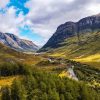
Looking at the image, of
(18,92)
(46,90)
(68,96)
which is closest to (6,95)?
(18,92)

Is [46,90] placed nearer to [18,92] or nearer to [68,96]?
[68,96]

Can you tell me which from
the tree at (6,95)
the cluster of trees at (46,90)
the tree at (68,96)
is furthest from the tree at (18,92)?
the tree at (68,96)

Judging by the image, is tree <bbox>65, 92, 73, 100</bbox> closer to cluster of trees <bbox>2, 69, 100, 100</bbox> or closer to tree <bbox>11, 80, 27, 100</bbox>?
cluster of trees <bbox>2, 69, 100, 100</bbox>

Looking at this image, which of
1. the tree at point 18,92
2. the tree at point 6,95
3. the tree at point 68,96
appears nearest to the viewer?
the tree at point 18,92

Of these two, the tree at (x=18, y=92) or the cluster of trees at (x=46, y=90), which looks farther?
the cluster of trees at (x=46, y=90)

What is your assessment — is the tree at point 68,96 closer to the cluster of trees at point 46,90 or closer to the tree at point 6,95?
the cluster of trees at point 46,90

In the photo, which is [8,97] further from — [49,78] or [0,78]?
[0,78]

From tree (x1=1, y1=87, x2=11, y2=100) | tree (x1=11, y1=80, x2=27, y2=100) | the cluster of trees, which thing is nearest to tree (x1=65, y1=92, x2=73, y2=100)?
the cluster of trees

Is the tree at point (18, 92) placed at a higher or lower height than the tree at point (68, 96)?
higher
